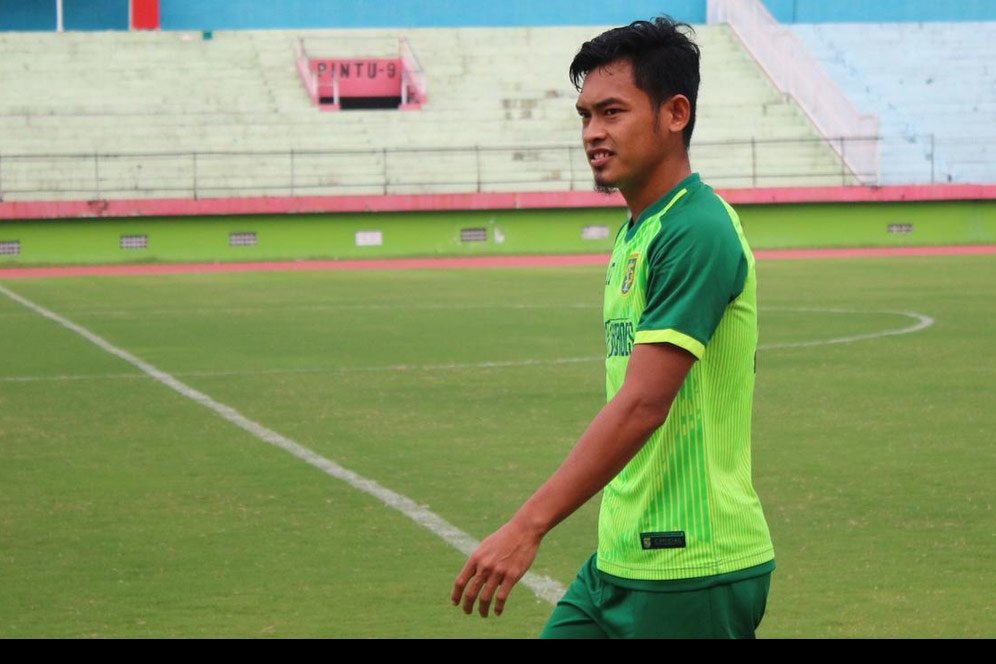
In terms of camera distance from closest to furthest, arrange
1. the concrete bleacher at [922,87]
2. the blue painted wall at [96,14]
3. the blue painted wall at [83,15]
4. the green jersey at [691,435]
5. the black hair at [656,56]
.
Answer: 1. the green jersey at [691,435]
2. the black hair at [656,56]
3. the concrete bleacher at [922,87]
4. the blue painted wall at [83,15]
5. the blue painted wall at [96,14]

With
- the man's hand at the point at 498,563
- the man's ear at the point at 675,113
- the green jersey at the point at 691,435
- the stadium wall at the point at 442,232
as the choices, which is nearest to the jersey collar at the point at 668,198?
the green jersey at the point at 691,435

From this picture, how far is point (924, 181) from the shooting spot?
36781 mm

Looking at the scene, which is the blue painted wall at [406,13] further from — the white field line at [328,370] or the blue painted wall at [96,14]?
the white field line at [328,370]

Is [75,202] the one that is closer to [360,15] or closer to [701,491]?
[360,15]

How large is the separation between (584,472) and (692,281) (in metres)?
0.41

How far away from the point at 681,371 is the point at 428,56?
1479 inches

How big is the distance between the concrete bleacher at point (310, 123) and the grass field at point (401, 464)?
1432 cm

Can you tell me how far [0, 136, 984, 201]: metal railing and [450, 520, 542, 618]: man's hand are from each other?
29570 mm

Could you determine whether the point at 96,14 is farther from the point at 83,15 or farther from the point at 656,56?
the point at 656,56

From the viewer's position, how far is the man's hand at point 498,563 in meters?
3.32

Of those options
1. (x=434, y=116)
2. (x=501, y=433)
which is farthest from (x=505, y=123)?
(x=501, y=433)

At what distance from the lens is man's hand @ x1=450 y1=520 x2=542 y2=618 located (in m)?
3.32

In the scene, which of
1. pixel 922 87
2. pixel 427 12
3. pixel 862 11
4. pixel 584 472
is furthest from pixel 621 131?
pixel 862 11

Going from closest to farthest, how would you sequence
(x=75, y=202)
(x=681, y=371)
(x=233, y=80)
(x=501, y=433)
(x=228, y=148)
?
(x=681, y=371)
(x=501, y=433)
(x=75, y=202)
(x=228, y=148)
(x=233, y=80)
